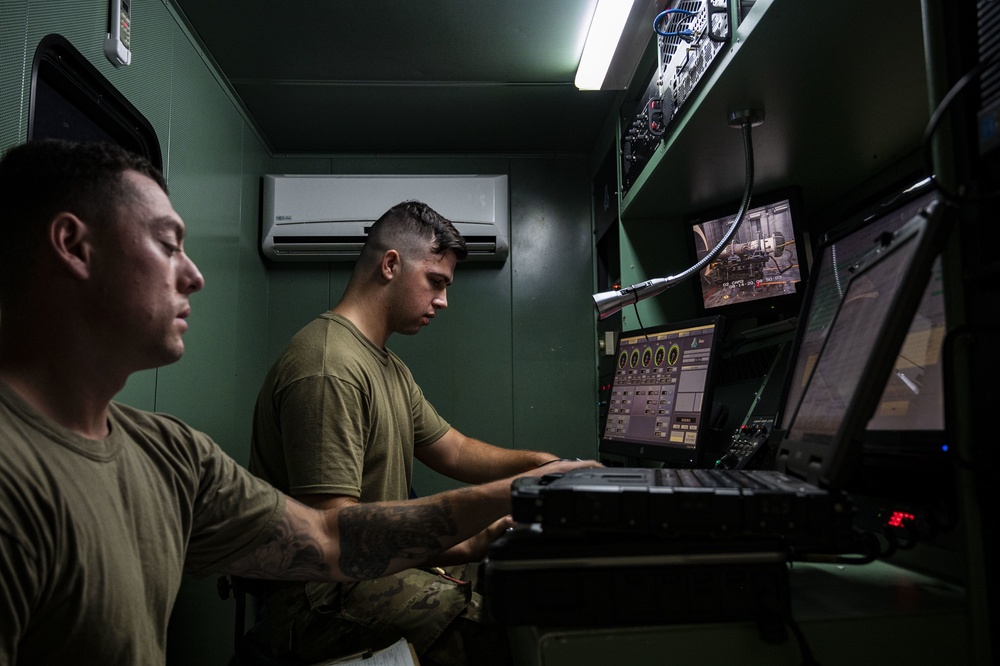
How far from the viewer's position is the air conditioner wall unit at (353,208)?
305cm

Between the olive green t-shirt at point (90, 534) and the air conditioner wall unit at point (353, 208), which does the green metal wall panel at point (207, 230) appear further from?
the olive green t-shirt at point (90, 534)

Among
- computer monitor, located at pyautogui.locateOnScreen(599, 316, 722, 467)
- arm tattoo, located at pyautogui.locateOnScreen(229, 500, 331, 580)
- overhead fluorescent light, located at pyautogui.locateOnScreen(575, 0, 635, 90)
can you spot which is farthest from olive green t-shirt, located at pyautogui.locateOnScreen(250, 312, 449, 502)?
overhead fluorescent light, located at pyautogui.locateOnScreen(575, 0, 635, 90)

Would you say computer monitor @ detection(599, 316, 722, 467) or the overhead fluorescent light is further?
the overhead fluorescent light

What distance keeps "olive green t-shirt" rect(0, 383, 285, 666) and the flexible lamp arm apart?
1.15 m

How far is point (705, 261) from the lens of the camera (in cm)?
170

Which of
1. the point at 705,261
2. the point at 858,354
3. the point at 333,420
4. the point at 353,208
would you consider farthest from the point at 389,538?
the point at 353,208

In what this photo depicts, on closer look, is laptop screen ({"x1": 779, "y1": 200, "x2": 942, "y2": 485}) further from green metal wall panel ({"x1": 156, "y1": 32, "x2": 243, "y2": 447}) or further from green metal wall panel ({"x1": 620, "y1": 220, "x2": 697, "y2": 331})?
green metal wall panel ({"x1": 156, "y1": 32, "x2": 243, "y2": 447})

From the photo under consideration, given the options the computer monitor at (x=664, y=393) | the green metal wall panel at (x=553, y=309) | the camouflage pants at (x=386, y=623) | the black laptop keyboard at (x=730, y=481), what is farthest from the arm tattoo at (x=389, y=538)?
the green metal wall panel at (x=553, y=309)

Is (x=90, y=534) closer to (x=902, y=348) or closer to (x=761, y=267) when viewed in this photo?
(x=902, y=348)

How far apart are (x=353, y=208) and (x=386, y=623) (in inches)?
83.7

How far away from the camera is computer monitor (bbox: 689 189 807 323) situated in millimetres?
1780

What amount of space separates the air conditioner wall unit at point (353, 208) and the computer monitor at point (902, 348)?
79.5 inches

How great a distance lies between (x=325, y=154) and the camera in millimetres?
3295

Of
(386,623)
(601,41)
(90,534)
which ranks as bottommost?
(386,623)
